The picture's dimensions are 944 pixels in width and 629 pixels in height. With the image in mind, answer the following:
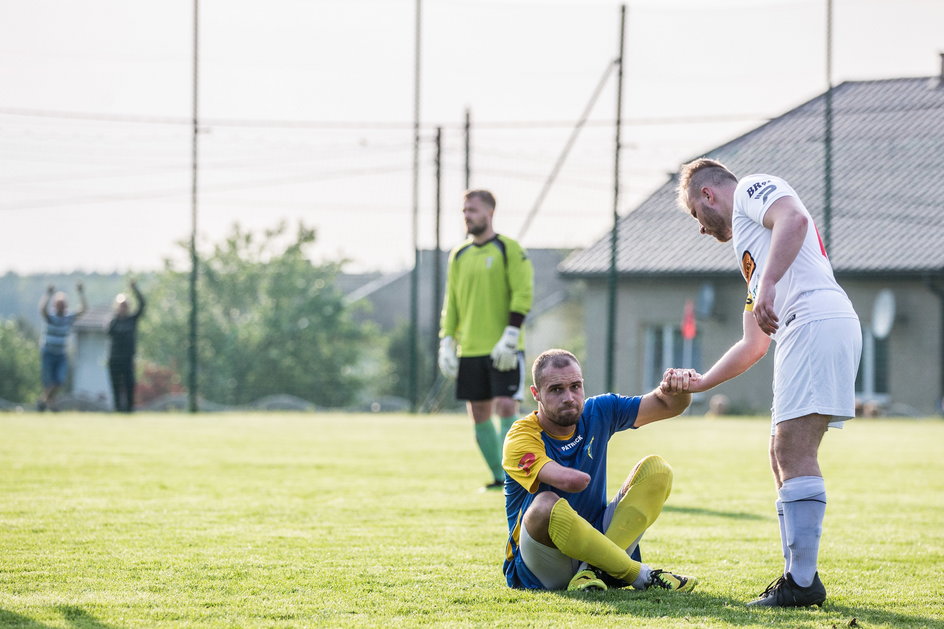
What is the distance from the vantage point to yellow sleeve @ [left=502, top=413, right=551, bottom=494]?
4.14 metres

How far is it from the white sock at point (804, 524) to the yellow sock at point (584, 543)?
1.85 ft

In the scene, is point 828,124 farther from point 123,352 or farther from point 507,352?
point 507,352

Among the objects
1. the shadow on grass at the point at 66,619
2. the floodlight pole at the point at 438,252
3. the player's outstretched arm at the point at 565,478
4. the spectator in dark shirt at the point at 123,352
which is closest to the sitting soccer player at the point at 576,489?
the player's outstretched arm at the point at 565,478

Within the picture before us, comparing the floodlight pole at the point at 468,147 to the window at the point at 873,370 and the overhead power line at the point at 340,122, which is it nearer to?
the overhead power line at the point at 340,122

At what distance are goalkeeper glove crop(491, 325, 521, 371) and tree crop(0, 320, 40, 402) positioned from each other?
24.9 metres

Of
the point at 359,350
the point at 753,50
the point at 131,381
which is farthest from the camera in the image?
the point at 359,350

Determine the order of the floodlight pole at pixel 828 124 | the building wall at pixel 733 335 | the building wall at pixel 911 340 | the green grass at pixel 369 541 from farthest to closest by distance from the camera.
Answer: the building wall at pixel 733 335 → the building wall at pixel 911 340 → the floodlight pole at pixel 828 124 → the green grass at pixel 369 541

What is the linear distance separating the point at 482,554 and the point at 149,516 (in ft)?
6.57

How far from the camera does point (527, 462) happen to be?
13.6 ft

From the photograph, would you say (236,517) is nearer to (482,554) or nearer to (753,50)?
(482,554)

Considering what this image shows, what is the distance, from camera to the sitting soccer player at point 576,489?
13.4 feet

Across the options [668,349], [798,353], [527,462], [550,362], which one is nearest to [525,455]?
[527,462]

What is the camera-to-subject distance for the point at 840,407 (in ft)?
12.8

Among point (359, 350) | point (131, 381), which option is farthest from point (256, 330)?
point (131, 381)
